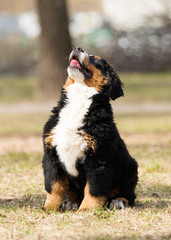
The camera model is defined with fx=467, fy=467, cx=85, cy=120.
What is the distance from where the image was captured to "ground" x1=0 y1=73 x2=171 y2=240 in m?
3.84

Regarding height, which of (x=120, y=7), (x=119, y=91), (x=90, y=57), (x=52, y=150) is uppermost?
(x=120, y=7)

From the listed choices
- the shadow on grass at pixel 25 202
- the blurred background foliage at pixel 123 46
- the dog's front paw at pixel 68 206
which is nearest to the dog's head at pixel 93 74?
the dog's front paw at pixel 68 206

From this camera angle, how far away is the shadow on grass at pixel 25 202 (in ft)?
15.6

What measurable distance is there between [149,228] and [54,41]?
40.6ft

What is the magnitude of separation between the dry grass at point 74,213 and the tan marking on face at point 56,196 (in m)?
0.11

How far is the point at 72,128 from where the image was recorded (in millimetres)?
4473

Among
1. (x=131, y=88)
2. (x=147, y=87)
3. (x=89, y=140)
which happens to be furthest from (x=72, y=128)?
(x=147, y=87)

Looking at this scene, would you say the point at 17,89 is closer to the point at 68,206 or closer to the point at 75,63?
the point at 75,63

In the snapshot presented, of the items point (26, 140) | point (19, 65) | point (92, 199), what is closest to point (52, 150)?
point (92, 199)

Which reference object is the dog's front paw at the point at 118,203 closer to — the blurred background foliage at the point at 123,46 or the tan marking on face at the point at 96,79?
the tan marking on face at the point at 96,79

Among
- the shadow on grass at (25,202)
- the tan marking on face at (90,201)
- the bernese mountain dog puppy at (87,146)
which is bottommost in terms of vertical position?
the shadow on grass at (25,202)

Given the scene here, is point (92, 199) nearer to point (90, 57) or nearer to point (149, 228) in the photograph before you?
point (149, 228)

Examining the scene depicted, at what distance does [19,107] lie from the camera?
641 inches

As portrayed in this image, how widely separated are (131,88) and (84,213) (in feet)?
49.1
